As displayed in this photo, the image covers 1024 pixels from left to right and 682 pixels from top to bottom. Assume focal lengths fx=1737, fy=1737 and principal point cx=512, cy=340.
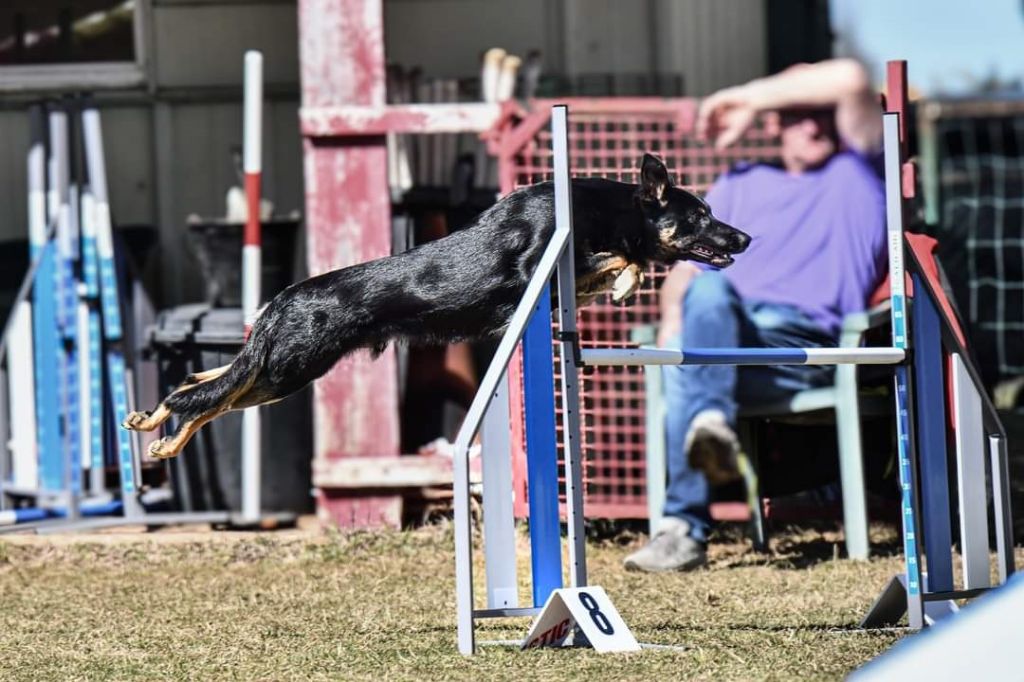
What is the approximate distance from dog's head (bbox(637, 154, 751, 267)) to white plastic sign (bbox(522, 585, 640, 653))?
0.90 metres

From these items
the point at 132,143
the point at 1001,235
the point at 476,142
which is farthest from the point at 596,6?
the point at 1001,235

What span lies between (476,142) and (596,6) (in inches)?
36.2

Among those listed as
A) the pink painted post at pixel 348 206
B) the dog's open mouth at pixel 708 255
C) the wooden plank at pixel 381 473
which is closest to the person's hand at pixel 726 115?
the pink painted post at pixel 348 206

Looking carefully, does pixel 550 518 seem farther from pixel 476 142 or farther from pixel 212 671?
pixel 476 142

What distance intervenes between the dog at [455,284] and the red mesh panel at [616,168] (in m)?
1.47

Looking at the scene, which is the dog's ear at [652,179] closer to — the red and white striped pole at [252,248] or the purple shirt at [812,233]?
the purple shirt at [812,233]

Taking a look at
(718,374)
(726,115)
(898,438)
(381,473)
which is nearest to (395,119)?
(726,115)

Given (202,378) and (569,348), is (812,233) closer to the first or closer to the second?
(569,348)

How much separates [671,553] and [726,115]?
65.0 inches

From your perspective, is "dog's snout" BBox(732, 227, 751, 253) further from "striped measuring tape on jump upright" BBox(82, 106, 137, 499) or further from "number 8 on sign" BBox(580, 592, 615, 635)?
"striped measuring tape on jump upright" BBox(82, 106, 137, 499)

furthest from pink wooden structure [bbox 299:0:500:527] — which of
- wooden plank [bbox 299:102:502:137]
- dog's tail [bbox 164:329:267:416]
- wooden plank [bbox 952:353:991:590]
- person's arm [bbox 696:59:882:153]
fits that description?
wooden plank [bbox 952:353:991:590]

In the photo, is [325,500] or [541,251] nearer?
[541,251]

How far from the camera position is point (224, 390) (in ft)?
14.1

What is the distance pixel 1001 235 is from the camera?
1103 cm
